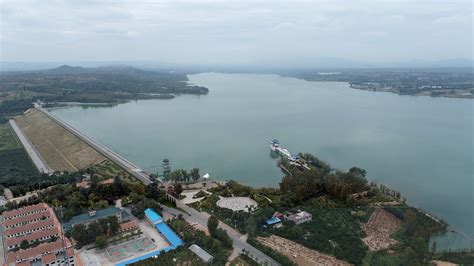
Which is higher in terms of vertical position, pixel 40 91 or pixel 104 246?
pixel 40 91

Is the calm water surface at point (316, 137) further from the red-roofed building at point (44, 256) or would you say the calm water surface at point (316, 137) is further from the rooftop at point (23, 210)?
the red-roofed building at point (44, 256)

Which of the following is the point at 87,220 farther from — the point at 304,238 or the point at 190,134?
the point at 190,134

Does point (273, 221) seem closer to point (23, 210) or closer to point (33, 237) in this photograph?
point (33, 237)

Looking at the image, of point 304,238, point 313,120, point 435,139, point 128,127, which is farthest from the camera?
point 313,120

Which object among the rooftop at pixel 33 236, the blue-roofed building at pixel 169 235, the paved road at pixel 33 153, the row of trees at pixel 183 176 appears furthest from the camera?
the paved road at pixel 33 153

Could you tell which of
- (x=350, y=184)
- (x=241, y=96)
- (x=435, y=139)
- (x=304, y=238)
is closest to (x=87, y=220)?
(x=304, y=238)

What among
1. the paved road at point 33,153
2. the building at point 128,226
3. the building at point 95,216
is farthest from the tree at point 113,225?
the paved road at point 33,153
